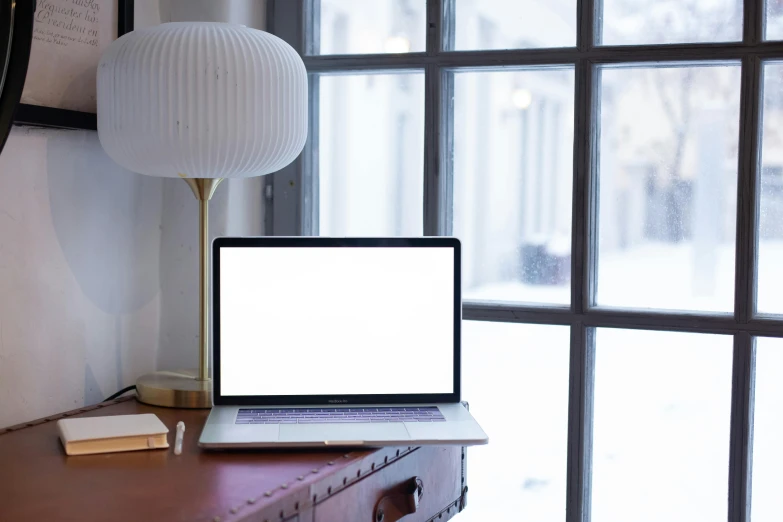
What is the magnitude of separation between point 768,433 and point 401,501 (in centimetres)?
63

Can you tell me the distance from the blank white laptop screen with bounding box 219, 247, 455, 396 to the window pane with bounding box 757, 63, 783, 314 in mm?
504

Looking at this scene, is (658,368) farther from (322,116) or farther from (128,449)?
(128,449)

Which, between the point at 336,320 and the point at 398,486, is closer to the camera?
the point at 398,486

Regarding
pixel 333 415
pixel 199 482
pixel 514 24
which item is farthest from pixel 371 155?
pixel 199 482

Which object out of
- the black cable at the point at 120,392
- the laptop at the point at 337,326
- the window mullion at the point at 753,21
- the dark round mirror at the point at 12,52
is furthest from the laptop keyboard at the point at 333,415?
the window mullion at the point at 753,21

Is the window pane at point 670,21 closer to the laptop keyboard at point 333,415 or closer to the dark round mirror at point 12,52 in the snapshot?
the laptop keyboard at point 333,415

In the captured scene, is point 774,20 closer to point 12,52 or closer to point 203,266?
point 203,266

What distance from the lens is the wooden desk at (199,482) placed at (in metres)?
0.87

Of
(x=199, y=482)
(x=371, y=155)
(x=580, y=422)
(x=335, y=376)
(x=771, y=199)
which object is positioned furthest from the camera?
(x=371, y=155)

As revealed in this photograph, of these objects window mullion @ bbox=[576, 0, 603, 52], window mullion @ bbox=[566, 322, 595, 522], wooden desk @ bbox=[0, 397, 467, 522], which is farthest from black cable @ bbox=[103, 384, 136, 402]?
window mullion @ bbox=[576, 0, 603, 52]

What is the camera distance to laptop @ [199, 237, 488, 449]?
A: 120 cm

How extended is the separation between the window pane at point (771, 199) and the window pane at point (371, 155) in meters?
0.56

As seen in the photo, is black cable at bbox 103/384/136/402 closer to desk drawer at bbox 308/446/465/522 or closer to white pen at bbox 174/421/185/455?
white pen at bbox 174/421/185/455

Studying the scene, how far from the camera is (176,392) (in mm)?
1258
